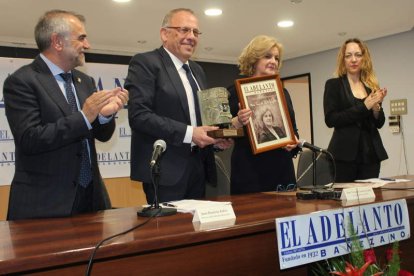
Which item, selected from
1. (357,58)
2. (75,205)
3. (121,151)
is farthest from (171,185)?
(121,151)

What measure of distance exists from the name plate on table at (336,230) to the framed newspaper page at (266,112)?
694 millimetres

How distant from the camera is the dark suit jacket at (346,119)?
2.52m

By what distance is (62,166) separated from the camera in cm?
170

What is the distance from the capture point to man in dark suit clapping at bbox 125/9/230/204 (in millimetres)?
1825

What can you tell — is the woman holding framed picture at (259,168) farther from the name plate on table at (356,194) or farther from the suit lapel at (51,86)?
the suit lapel at (51,86)

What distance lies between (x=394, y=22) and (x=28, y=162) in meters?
5.53

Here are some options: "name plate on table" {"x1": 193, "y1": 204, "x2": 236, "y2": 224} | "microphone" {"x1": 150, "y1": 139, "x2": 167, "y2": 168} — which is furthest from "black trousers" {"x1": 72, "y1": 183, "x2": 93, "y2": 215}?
"name plate on table" {"x1": 193, "y1": 204, "x2": 236, "y2": 224}

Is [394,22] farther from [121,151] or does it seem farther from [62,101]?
[62,101]

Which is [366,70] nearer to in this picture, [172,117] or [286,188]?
[286,188]

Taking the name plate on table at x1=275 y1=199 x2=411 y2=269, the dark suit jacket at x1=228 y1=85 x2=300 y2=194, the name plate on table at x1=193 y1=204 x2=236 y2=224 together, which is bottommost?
the name plate on table at x1=275 y1=199 x2=411 y2=269

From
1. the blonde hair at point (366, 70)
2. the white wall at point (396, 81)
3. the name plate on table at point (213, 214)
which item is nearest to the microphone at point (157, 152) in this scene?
the name plate on table at point (213, 214)

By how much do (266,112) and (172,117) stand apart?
447 millimetres

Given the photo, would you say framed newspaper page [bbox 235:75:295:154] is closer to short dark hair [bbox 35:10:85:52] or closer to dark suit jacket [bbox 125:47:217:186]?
dark suit jacket [bbox 125:47:217:186]

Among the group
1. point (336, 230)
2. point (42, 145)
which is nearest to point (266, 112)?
point (336, 230)
